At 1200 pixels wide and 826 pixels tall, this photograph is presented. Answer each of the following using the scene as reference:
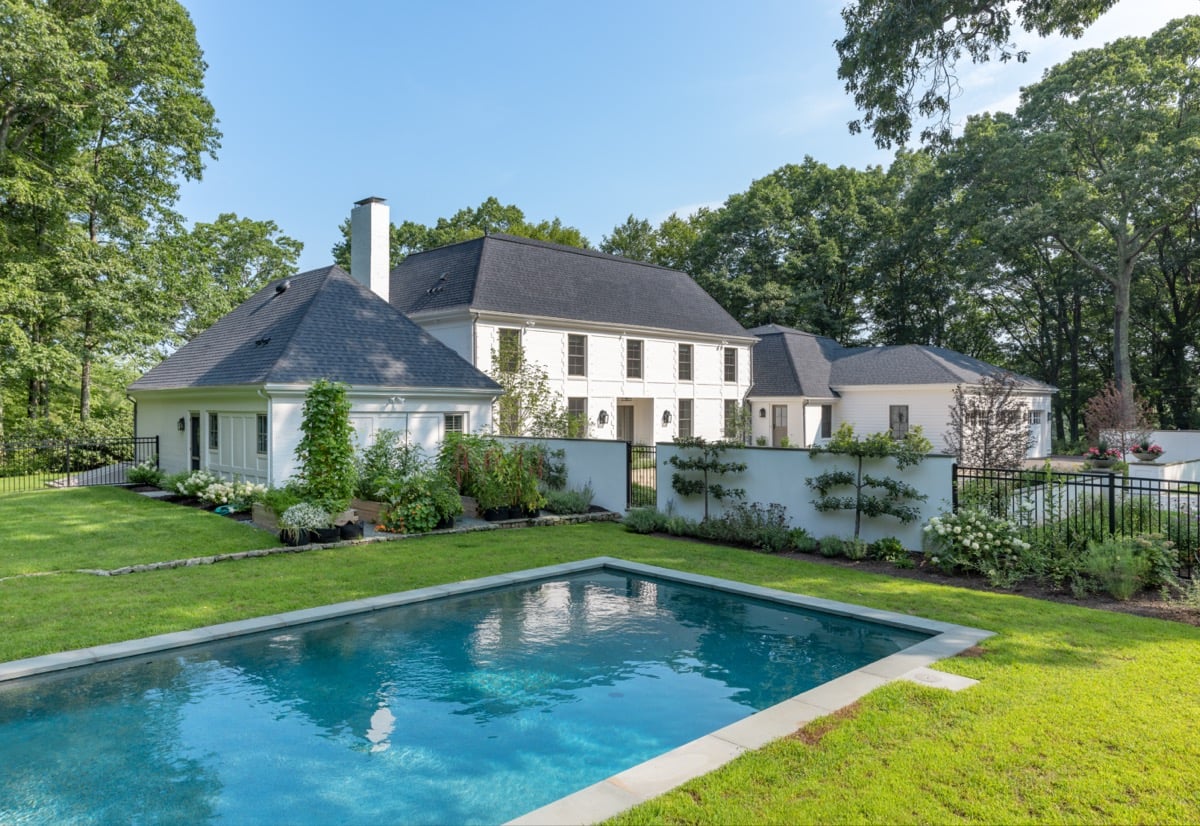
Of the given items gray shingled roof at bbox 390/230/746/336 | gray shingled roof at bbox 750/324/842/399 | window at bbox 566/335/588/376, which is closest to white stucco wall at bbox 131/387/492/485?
gray shingled roof at bbox 390/230/746/336

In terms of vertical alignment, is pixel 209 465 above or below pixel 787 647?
above

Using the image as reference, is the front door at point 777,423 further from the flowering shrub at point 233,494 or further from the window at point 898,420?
the flowering shrub at point 233,494

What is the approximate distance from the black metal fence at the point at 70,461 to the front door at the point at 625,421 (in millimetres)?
16241

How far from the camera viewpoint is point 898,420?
29.8 meters

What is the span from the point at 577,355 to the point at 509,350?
10.3 feet

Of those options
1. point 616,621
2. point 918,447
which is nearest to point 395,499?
point 616,621

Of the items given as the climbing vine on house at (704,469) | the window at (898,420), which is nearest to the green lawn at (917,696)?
the climbing vine on house at (704,469)

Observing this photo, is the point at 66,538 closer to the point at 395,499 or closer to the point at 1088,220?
the point at 395,499

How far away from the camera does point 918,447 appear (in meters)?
11.6

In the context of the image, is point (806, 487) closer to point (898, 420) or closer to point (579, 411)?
point (579, 411)

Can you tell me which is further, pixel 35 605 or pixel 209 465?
pixel 209 465

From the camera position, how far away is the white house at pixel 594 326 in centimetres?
2320

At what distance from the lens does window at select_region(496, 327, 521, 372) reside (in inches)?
898

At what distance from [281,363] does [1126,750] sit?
1532cm
